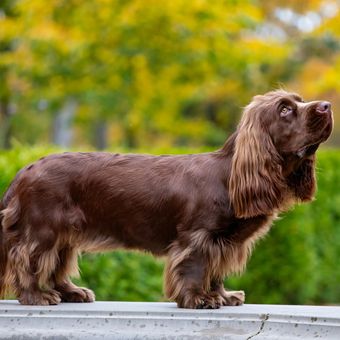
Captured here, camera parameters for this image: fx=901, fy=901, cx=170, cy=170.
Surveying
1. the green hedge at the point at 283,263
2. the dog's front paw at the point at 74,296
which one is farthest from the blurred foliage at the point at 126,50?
the dog's front paw at the point at 74,296

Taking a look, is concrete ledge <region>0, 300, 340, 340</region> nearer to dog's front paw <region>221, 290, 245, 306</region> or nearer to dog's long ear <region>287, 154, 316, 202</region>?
dog's front paw <region>221, 290, 245, 306</region>

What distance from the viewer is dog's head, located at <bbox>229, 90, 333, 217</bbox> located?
487 cm

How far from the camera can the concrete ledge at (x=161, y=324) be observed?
15.4ft

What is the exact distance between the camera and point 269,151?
4.91 meters

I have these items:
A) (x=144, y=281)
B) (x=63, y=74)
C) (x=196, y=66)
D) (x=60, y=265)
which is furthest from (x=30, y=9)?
(x=60, y=265)

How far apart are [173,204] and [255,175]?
52 cm

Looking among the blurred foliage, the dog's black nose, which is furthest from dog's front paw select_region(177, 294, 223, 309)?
the blurred foliage

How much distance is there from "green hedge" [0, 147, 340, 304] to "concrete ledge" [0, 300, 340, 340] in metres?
3.01

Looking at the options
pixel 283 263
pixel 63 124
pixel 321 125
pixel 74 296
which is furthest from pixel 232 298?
pixel 63 124

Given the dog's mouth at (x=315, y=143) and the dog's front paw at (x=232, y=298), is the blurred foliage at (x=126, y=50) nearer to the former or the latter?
the dog's front paw at (x=232, y=298)

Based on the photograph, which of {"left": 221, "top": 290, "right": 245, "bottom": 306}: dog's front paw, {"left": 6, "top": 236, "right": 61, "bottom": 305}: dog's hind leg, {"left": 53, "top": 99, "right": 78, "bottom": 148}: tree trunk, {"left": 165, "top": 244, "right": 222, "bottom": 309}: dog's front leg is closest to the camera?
{"left": 165, "top": 244, "right": 222, "bottom": 309}: dog's front leg

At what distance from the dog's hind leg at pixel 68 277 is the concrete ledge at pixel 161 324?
0.41 m

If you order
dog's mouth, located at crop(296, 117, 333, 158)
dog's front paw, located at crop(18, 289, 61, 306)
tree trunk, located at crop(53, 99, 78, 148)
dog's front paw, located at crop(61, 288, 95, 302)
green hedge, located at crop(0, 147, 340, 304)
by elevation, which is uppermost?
dog's mouth, located at crop(296, 117, 333, 158)

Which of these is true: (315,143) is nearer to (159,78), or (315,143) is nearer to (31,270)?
(31,270)
